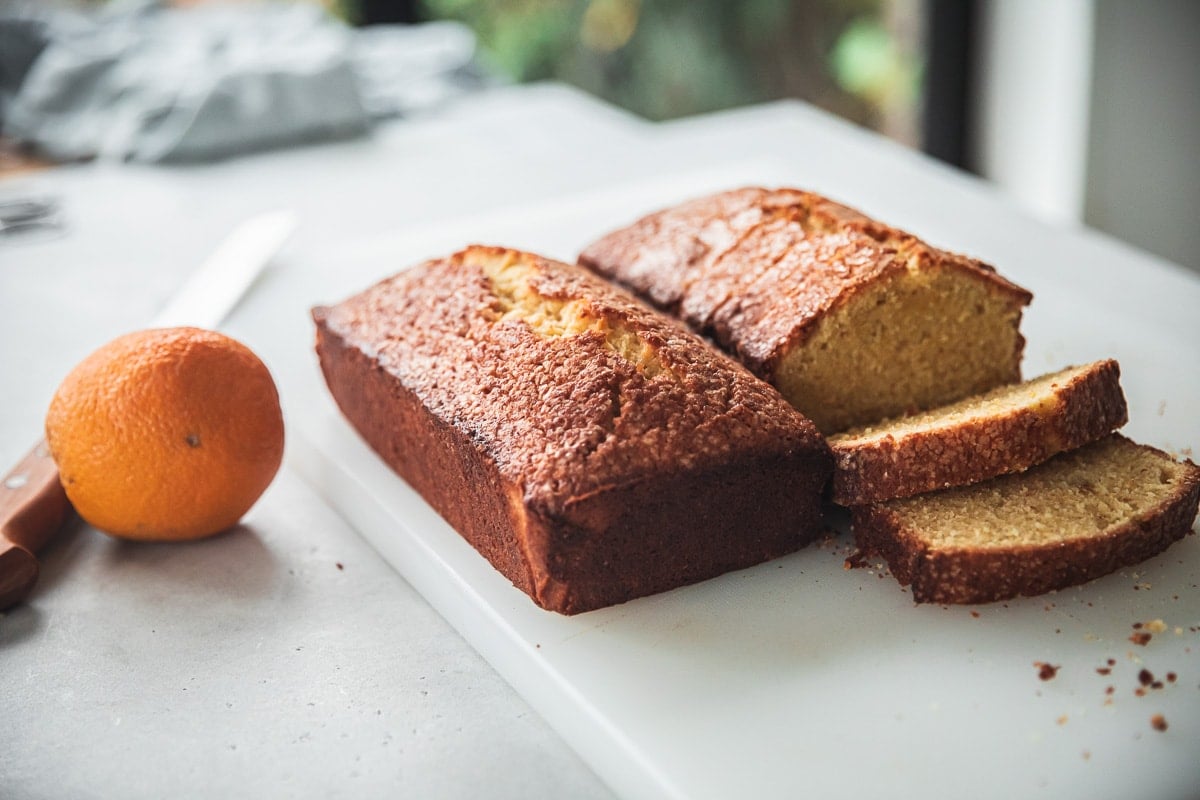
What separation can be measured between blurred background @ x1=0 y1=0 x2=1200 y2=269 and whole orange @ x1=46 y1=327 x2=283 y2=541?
2.79m

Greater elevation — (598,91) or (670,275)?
(670,275)

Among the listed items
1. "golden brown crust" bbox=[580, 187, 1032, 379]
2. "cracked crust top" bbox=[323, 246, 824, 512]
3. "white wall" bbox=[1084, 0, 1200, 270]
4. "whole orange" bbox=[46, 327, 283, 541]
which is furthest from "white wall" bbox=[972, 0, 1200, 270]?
"whole orange" bbox=[46, 327, 283, 541]

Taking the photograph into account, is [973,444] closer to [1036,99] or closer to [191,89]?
[191,89]

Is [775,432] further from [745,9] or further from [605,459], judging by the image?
[745,9]

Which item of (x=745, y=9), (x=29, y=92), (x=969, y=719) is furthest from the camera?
(x=745, y=9)

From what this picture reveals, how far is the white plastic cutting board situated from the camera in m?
1.56

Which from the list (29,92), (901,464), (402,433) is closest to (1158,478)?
(901,464)

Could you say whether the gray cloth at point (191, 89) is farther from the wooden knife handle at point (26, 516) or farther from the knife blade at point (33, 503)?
the wooden knife handle at point (26, 516)

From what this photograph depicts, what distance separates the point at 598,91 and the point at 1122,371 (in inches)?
235

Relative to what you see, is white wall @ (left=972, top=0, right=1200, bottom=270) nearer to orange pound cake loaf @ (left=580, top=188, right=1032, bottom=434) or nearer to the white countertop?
the white countertop

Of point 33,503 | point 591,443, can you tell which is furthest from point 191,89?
point 591,443

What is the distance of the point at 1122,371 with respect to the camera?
258 centimetres


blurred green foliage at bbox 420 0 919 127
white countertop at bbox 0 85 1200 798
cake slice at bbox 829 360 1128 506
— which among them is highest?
cake slice at bbox 829 360 1128 506

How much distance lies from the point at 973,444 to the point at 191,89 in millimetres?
3668
